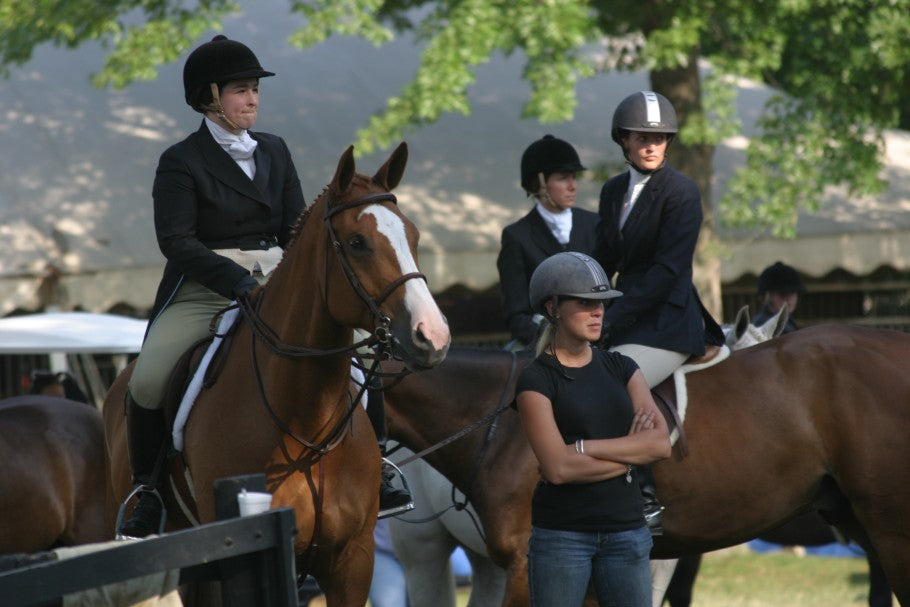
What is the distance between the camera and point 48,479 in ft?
24.1

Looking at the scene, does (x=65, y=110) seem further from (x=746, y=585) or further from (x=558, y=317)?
(x=558, y=317)

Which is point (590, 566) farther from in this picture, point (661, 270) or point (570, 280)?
point (661, 270)

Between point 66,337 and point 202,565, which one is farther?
point 66,337

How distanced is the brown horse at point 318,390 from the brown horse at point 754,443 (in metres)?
1.31

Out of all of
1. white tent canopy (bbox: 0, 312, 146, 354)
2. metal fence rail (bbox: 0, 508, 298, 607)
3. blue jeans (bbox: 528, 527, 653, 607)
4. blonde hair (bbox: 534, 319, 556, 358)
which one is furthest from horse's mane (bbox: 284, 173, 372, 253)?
white tent canopy (bbox: 0, 312, 146, 354)

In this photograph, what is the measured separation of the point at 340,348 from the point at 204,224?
3.57ft

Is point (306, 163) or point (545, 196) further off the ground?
point (306, 163)

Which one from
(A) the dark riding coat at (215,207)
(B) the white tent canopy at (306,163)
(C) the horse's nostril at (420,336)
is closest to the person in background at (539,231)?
(A) the dark riding coat at (215,207)

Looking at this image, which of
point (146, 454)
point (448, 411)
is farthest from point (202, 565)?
point (448, 411)

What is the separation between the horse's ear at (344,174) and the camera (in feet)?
16.0

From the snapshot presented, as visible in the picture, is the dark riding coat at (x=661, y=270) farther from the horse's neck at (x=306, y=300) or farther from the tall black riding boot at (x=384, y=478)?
the horse's neck at (x=306, y=300)

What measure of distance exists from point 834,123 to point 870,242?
205 centimetres

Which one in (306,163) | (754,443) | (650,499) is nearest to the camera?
(650,499)

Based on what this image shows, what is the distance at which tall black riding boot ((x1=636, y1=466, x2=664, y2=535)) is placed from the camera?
6.33 metres
